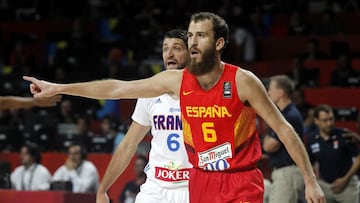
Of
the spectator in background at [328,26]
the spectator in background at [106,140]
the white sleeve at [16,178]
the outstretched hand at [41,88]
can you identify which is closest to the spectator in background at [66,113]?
the spectator in background at [106,140]

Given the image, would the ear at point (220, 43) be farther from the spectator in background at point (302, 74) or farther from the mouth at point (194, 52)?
the spectator in background at point (302, 74)

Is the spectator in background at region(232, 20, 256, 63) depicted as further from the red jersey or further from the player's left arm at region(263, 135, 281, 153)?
the red jersey

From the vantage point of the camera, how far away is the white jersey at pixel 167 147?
7035 mm

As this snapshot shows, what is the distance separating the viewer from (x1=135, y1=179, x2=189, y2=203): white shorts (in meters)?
7.01

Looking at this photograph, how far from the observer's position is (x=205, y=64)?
5.93 meters

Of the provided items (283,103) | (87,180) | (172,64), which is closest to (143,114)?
(172,64)

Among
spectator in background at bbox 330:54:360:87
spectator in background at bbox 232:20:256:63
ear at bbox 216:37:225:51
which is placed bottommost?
spectator in background at bbox 330:54:360:87

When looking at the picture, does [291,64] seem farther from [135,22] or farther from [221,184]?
[221,184]

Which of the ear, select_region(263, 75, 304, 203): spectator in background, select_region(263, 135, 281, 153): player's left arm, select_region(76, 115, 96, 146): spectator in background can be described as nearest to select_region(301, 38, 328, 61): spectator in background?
select_region(76, 115, 96, 146): spectator in background

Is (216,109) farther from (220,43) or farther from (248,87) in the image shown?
(220,43)

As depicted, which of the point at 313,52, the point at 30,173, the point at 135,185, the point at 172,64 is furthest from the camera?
the point at 313,52

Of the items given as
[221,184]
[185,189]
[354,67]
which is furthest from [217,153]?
[354,67]

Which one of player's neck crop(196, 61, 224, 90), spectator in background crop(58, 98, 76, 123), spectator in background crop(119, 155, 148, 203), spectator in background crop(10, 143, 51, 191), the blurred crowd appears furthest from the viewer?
spectator in background crop(58, 98, 76, 123)

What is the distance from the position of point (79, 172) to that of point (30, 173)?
0.85 m
